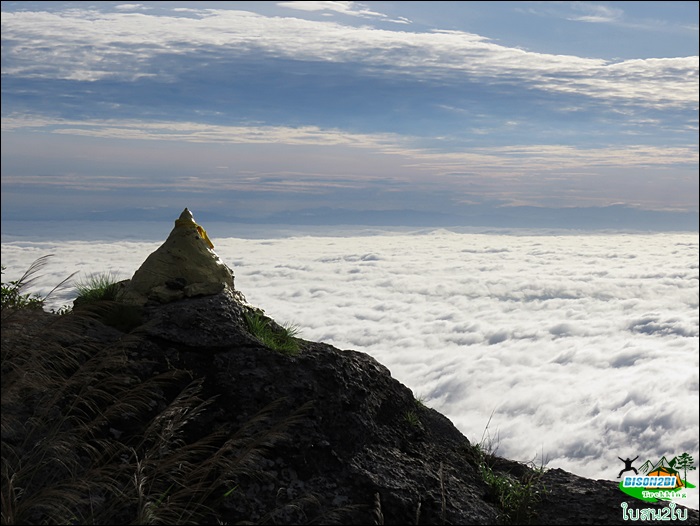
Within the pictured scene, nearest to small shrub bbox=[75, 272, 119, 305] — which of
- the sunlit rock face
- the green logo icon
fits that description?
the sunlit rock face

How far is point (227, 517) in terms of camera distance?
26.1ft

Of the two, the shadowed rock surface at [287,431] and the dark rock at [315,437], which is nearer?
the shadowed rock surface at [287,431]

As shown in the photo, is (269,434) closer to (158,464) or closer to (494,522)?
(158,464)

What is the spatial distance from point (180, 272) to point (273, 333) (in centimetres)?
193

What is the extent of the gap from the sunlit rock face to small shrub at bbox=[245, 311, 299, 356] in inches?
33.4

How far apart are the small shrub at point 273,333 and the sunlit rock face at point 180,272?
33.4 inches

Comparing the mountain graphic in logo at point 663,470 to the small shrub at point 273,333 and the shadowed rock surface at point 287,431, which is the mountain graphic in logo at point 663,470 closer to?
the shadowed rock surface at point 287,431

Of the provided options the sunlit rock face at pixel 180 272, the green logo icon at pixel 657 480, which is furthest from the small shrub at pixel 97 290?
the green logo icon at pixel 657 480

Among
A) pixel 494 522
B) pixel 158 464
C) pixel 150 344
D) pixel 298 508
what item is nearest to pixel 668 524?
pixel 494 522

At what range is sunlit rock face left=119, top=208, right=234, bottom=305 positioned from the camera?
11102mm

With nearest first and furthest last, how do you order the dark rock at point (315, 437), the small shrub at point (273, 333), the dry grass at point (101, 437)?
the dry grass at point (101, 437) → the dark rock at point (315, 437) → the small shrub at point (273, 333)

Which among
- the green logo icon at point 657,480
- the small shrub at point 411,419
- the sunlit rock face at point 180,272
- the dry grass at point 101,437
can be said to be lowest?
the green logo icon at point 657,480

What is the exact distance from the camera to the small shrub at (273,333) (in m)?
10.4

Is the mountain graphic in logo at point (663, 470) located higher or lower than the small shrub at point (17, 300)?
lower
